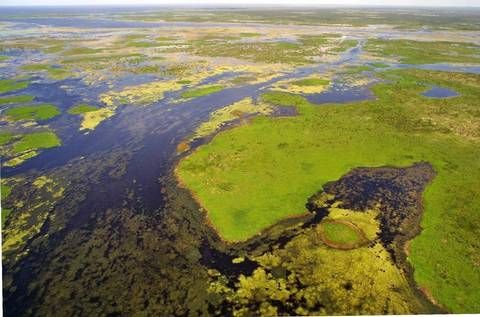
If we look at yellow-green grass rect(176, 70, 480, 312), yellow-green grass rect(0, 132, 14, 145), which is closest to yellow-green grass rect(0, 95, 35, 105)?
yellow-green grass rect(0, 132, 14, 145)

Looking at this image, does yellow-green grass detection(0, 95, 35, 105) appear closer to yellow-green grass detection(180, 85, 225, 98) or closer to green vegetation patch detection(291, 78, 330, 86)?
yellow-green grass detection(180, 85, 225, 98)

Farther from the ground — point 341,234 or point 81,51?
point 341,234

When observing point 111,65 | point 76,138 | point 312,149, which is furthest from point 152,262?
point 111,65

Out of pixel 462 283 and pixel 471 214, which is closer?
pixel 462 283

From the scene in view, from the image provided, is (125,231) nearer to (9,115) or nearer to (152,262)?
(152,262)

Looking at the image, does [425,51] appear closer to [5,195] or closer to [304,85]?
[304,85]

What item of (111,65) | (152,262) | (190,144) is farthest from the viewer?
(111,65)

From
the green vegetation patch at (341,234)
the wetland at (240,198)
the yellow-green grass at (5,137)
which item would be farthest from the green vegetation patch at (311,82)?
the yellow-green grass at (5,137)

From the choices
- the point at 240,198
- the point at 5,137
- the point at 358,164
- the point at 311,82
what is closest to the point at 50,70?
the point at 5,137
